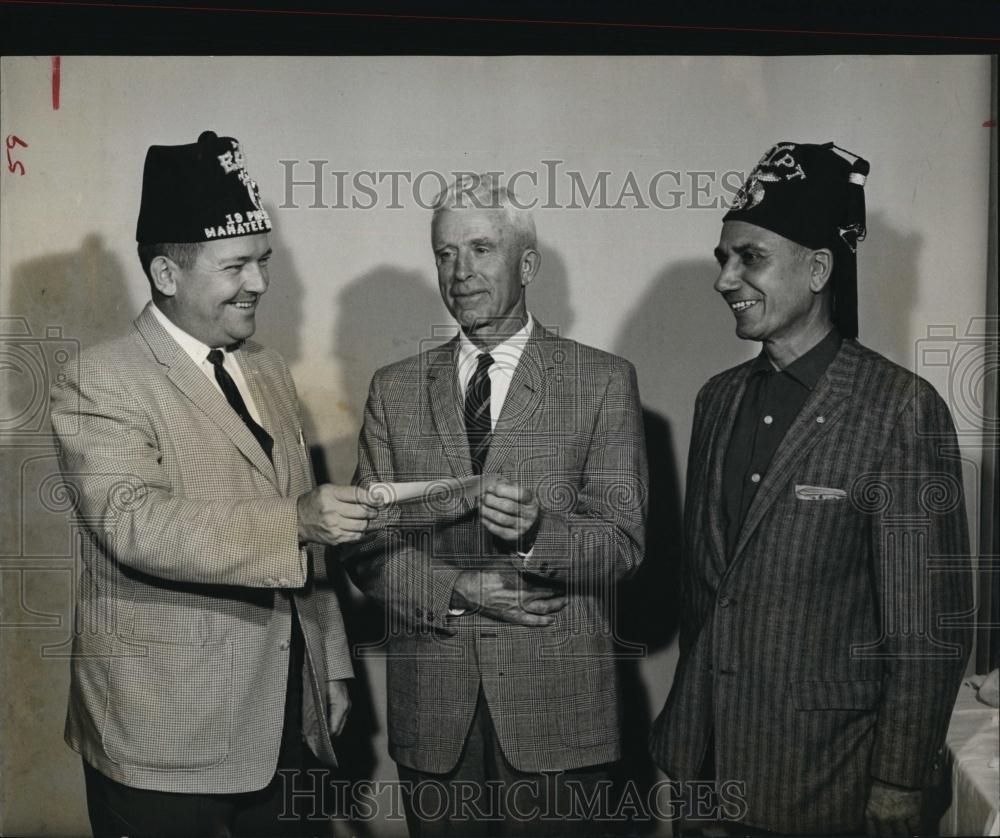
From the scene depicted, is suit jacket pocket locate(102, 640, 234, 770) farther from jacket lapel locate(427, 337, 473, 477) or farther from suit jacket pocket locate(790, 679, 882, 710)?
suit jacket pocket locate(790, 679, 882, 710)

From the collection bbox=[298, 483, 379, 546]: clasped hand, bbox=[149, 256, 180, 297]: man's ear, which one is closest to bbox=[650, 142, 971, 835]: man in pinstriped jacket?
bbox=[298, 483, 379, 546]: clasped hand

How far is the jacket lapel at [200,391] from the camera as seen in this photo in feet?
7.51

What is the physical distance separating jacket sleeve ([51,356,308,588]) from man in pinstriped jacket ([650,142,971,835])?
2.89ft

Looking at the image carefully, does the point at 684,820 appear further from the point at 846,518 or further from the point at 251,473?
the point at 251,473

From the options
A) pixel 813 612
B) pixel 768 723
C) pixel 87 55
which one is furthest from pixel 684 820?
pixel 87 55

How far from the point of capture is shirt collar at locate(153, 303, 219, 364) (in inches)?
92.0

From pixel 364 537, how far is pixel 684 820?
36.5 inches

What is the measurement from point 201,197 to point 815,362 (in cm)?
129

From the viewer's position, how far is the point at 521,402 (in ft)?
8.06

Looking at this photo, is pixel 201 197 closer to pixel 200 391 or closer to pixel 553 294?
pixel 200 391

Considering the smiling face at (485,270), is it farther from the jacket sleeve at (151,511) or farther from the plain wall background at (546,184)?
the jacket sleeve at (151,511)

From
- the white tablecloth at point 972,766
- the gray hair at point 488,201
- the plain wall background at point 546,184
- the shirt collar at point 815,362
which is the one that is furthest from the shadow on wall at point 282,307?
the white tablecloth at point 972,766

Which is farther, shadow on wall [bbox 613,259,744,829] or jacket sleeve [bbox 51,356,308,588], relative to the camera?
shadow on wall [bbox 613,259,744,829]

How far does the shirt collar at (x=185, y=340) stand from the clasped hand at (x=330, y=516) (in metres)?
0.37
